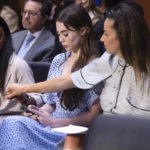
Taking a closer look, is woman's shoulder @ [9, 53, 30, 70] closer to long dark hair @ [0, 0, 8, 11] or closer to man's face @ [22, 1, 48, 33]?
man's face @ [22, 1, 48, 33]

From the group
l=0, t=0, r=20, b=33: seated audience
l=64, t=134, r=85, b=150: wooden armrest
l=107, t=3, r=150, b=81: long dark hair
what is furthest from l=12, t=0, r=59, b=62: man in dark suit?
l=64, t=134, r=85, b=150: wooden armrest

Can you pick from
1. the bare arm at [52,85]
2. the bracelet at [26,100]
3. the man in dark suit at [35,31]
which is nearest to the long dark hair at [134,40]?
the bare arm at [52,85]

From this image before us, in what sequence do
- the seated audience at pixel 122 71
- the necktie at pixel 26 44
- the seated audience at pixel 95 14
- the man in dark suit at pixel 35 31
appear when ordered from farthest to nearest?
the necktie at pixel 26 44, the man in dark suit at pixel 35 31, the seated audience at pixel 95 14, the seated audience at pixel 122 71

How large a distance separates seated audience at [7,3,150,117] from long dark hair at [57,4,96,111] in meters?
0.24

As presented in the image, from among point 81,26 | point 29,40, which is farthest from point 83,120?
point 29,40

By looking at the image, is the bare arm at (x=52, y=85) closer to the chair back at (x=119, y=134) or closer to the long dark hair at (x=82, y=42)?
the long dark hair at (x=82, y=42)

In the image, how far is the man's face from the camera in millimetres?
4867

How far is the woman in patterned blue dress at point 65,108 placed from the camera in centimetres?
293

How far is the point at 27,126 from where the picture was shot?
2.93 m

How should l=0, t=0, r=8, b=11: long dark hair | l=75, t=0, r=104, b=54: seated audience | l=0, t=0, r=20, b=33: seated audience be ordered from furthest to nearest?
l=0, t=0, r=8, b=11: long dark hair → l=0, t=0, r=20, b=33: seated audience → l=75, t=0, r=104, b=54: seated audience

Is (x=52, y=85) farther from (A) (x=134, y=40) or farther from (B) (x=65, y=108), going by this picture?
(A) (x=134, y=40)

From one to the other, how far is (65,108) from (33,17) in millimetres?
2005

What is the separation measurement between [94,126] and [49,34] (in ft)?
9.46

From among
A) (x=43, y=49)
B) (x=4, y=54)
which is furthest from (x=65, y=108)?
(x=43, y=49)
